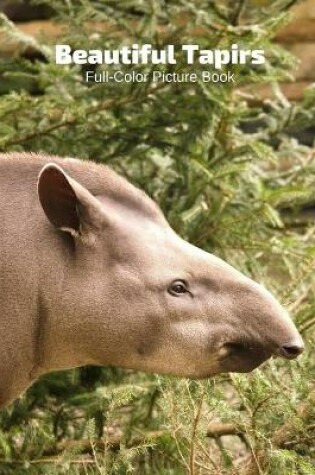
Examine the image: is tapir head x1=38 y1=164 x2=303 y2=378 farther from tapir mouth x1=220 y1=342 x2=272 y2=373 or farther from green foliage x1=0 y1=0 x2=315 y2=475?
green foliage x1=0 y1=0 x2=315 y2=475

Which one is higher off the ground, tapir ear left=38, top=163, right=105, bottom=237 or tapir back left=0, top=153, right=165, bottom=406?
tapir ear left=38, top=163, right=105, bottom=237

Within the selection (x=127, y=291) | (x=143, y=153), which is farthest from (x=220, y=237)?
(x=127, y=291)

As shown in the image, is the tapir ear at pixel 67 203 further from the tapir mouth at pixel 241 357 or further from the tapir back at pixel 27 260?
the tapir mouth at pixel 241 357

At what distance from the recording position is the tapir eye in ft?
6.51

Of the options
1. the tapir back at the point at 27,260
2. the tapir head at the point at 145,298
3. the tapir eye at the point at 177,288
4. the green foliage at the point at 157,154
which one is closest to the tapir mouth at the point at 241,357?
the tapir head at the point at 145,298

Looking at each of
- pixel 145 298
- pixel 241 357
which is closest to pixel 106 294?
pixel 145 298

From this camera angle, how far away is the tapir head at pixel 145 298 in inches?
76.8

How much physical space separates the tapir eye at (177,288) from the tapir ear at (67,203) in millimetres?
207

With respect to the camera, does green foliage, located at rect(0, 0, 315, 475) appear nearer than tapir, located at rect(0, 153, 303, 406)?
No

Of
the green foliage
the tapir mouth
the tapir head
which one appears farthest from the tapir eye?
the green foliage

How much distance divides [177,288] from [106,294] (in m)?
0.15

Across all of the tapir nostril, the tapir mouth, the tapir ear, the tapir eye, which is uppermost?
the tapir ear

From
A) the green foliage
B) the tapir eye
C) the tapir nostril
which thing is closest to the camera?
the tapir nostril

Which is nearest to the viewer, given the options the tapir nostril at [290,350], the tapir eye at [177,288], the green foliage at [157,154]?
the tapir nostril at [290,350]
